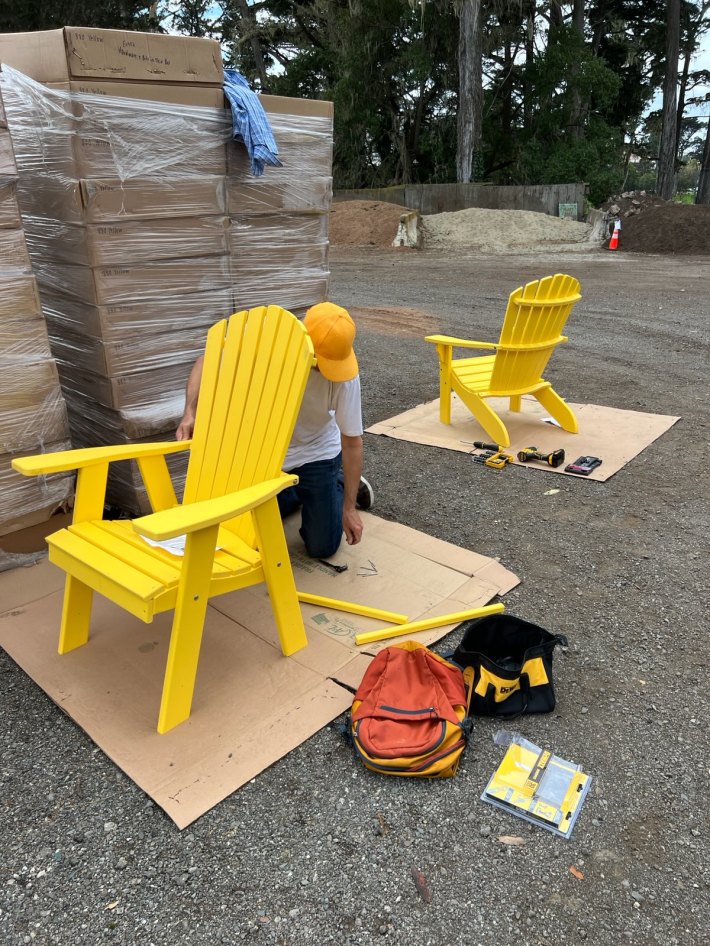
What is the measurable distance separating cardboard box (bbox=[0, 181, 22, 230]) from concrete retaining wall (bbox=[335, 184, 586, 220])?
1663 cm

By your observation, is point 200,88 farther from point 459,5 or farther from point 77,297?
point 459,5

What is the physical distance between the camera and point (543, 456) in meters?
4.13

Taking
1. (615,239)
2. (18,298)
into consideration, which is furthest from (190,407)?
(615,239)

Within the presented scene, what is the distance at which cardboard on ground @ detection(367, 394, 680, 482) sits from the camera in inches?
169

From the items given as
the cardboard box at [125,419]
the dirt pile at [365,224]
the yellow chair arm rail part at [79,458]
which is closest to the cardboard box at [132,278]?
the cardboard box at [125,419]

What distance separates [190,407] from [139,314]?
0.55m

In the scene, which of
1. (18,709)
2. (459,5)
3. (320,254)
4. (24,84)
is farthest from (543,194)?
(18,709)

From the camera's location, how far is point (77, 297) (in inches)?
121

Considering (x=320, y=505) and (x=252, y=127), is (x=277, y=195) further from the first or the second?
(x=320, y=505)

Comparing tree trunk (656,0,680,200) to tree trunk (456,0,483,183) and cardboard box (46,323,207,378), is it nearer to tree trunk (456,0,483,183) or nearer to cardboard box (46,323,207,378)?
tree trunk (456,0,483,183)

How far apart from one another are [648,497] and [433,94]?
2265 centimetres

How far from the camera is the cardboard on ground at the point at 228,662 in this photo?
2027 mm

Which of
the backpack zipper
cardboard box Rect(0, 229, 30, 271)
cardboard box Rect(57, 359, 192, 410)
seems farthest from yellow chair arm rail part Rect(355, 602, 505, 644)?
cardboard box Rect(0, 229, 30, 271)

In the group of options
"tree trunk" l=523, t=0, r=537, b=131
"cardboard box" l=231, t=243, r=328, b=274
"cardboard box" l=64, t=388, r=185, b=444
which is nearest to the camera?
"cardboard box" l=64, t=388, r=185, b=444
